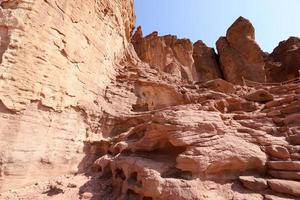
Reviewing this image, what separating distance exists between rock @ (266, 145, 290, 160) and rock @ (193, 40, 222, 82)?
18021 mm

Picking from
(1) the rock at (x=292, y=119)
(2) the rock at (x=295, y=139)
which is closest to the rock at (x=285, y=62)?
(1) the rock at (x=292, y=119)

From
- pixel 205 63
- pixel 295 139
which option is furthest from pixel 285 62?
pixel 295 139

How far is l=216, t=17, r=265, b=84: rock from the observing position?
70.4ft

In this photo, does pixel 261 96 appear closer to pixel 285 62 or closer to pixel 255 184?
pixel 255 184

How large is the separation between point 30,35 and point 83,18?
253 centimetres

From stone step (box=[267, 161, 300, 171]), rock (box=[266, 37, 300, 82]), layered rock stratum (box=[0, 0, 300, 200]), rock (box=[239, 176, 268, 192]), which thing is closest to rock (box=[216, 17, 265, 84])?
rock (box=[266, 37, 300, 82])

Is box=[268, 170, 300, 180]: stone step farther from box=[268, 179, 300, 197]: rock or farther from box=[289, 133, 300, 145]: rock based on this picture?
box=[289, 133, 300, 145]: rock

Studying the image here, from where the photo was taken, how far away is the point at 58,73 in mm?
6594

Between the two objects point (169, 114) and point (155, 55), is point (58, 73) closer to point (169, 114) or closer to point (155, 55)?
point (169, 114)

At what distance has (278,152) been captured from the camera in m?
4.60

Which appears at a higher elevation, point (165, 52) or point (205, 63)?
point (205, 63)

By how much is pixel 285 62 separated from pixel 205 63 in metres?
9.29

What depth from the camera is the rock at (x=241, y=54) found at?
21.5 meters

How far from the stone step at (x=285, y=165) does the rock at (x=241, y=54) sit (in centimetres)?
1812
